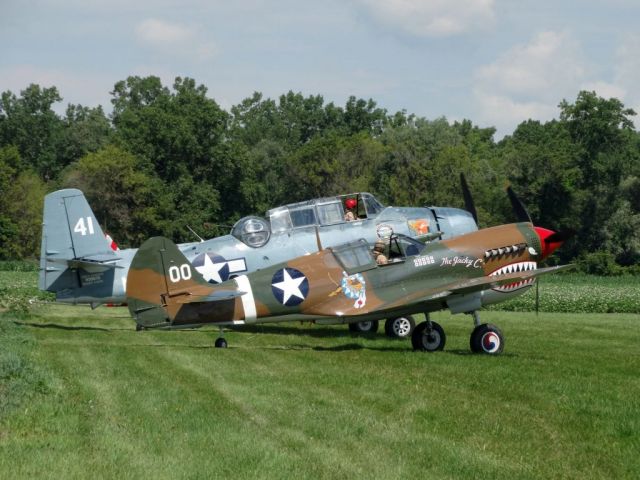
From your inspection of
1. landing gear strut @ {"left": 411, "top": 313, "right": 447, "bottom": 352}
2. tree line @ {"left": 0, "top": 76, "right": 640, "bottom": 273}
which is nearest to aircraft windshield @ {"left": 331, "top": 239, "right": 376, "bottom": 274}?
landing gear strut @ {"left": 411, "top": 313, "right": 447, "bottom": 352}

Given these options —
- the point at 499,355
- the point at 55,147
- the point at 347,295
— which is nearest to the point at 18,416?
the point at 347,295

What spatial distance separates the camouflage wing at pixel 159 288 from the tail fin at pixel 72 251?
16.8 feet

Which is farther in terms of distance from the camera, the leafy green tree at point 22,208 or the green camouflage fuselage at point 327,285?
the leafy green tree at point 22,208

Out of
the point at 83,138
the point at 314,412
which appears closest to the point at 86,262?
the point at 314,412

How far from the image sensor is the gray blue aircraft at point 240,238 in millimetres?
18688

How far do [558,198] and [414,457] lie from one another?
191 ft

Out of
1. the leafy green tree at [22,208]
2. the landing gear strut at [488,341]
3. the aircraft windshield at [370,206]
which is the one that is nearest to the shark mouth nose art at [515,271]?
the landing gear strut at [488,341]

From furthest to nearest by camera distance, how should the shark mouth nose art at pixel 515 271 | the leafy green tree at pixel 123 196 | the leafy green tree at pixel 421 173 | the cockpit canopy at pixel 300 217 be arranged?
the leafy green tree at pixel 123 196, the leafy green tree at pixel 421 173, the cockpit canopy at pixel 300 217, the shark mouth nose art at pixel 515 271

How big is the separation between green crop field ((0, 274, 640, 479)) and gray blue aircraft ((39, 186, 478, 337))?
133 inches

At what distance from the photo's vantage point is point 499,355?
13977mm

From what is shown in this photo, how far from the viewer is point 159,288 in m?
14.0

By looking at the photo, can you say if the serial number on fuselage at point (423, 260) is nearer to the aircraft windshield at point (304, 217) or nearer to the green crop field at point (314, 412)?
the green crop field at point (314, 412)

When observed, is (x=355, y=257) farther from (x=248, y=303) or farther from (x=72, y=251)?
(x=72, y=251)

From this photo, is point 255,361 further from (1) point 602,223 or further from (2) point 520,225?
(1) point 602,223
